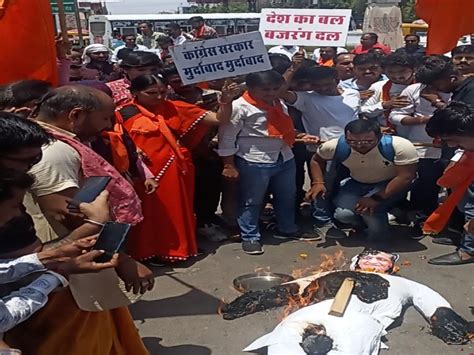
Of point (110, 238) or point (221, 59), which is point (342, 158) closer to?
point (221, 59)

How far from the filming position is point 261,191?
5270 millimetres

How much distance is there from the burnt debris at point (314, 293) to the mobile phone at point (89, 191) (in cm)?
175

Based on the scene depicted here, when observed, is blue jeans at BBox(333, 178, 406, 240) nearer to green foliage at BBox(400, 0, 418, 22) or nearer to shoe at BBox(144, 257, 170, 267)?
shoe at BBox(144, 257, 170, 267)

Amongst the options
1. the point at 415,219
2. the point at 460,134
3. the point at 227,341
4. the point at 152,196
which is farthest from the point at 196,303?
the point at 415,219

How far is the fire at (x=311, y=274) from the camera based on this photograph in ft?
12.8

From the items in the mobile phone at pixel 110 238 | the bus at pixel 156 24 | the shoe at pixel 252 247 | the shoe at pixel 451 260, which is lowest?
the bus at pixel 156 24

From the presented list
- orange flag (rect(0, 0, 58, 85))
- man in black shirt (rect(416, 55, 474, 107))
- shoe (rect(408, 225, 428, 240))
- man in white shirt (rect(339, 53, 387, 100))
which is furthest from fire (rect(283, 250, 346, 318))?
orange flag (rect(0, 0, 58, 85))

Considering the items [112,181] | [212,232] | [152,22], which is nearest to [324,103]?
[212,232]

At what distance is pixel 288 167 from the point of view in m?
5.38

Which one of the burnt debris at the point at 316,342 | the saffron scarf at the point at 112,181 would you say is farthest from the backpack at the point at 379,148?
the saffron scarf at the point at 112,181

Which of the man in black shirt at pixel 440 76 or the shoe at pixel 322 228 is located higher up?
the man in black shirt at pixel 440 76

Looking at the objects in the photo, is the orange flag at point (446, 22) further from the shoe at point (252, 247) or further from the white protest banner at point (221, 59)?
the shoe at point (252, 247)

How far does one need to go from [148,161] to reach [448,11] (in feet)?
8.70

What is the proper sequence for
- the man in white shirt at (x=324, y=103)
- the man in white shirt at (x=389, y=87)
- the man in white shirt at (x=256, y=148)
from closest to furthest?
1. the man in white shirt at (x=256, y=148)
2. the man in white shirt at (x=324, y=103)
3. the man in white shirt at (x=389, y=87)
